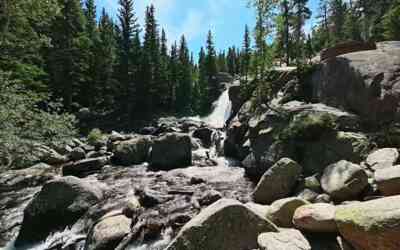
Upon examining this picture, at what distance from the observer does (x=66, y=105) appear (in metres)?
33.6

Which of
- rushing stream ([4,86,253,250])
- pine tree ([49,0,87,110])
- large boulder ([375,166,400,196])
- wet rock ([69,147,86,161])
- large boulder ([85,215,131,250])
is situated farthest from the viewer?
pine tree ([49,0,87,110])

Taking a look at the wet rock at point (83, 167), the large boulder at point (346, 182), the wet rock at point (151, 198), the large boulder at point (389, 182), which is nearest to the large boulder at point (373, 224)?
the large boulder at point (389, 182)

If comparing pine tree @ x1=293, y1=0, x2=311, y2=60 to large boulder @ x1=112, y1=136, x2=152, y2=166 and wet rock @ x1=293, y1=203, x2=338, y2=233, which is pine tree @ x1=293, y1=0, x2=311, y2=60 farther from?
wet rock @ x1=293, y1=203, x2=338, y2=233

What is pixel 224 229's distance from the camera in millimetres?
5078

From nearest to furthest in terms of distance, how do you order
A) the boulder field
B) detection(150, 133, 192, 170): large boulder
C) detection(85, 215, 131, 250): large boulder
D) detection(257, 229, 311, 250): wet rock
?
detection(257, 229, 311, 250): wet rock
the boulder field
detection(85, 215, 131, 250): large boulder
detection(150, 133, 192, 170): large boulder

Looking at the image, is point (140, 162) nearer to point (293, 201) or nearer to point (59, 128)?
point (59, 128)

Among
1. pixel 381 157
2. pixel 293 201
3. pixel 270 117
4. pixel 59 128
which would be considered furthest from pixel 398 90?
pixel 59 128

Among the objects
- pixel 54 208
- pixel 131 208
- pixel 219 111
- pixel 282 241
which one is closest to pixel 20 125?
pixel 54 208

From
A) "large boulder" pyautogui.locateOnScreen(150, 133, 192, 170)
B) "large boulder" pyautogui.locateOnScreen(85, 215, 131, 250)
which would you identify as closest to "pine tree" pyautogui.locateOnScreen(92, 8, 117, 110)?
"large boulder" pyautogui.locateOnScreen(150, 133, 192, 170)

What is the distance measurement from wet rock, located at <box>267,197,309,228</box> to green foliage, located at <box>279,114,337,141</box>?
230 inches

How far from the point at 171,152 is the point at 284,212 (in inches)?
456

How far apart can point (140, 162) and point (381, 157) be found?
1361 cm

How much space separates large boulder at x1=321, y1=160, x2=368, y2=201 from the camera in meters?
7.16

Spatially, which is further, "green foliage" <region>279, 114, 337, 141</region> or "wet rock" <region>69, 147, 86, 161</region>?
"wet rock" <region>69, 147, 86, 161</region>
